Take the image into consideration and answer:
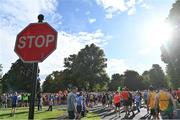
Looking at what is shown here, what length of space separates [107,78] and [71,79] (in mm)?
9267

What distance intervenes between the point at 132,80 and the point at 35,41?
381 feet

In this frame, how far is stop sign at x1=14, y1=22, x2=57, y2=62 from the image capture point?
4949 mm

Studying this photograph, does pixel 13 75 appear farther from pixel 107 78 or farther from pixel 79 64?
pixel 107 78

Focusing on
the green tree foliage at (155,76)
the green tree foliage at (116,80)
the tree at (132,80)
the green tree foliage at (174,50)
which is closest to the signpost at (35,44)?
the green tree foliage at (174,50)

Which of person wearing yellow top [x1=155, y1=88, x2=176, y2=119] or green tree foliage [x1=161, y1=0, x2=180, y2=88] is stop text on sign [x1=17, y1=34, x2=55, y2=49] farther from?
green tree foliage [x1=161, y1=0, x2=180, y2=88]

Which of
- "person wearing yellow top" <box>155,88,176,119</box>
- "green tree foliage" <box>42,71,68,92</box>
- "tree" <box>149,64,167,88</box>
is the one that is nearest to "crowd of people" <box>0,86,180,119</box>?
"person wearing yellow top" <box>155,88,176,119</box>

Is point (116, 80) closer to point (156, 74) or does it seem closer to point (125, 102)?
point (156, 74)

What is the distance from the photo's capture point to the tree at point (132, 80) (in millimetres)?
118875

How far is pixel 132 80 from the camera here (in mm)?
119750

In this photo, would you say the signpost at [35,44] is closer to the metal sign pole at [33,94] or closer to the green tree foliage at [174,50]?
the metal sign pole at [33,94]

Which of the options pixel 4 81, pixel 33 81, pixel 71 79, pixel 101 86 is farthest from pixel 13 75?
pixel 33 81

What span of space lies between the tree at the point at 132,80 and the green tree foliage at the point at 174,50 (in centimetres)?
6357

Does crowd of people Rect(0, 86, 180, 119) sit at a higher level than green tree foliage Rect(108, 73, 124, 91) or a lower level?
lower

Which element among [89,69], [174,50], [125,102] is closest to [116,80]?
[89,69]
